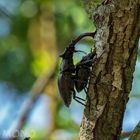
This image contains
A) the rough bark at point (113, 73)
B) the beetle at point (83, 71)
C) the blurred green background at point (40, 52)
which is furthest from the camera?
the blurred green background at point (40, 52)

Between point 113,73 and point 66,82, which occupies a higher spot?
point 66,82

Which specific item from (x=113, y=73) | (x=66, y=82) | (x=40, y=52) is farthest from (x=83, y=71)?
(x=40, y=52)

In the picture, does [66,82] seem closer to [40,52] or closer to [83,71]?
[83,71]

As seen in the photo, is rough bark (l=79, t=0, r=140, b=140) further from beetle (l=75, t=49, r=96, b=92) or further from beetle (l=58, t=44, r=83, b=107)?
beetle (l=58, t=44, r=83, b=107)

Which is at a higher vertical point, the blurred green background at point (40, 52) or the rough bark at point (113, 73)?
the blurred green background at point (40, 52)

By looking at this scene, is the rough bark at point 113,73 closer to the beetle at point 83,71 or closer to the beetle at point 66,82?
the beetle at point 83,71

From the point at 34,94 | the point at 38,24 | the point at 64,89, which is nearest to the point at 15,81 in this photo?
the point at 38,24

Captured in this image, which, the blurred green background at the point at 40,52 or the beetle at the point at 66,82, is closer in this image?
the beetle at the point at 66,82

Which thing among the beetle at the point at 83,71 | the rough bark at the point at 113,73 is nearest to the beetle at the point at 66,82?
the beetle at the point at 83,71
